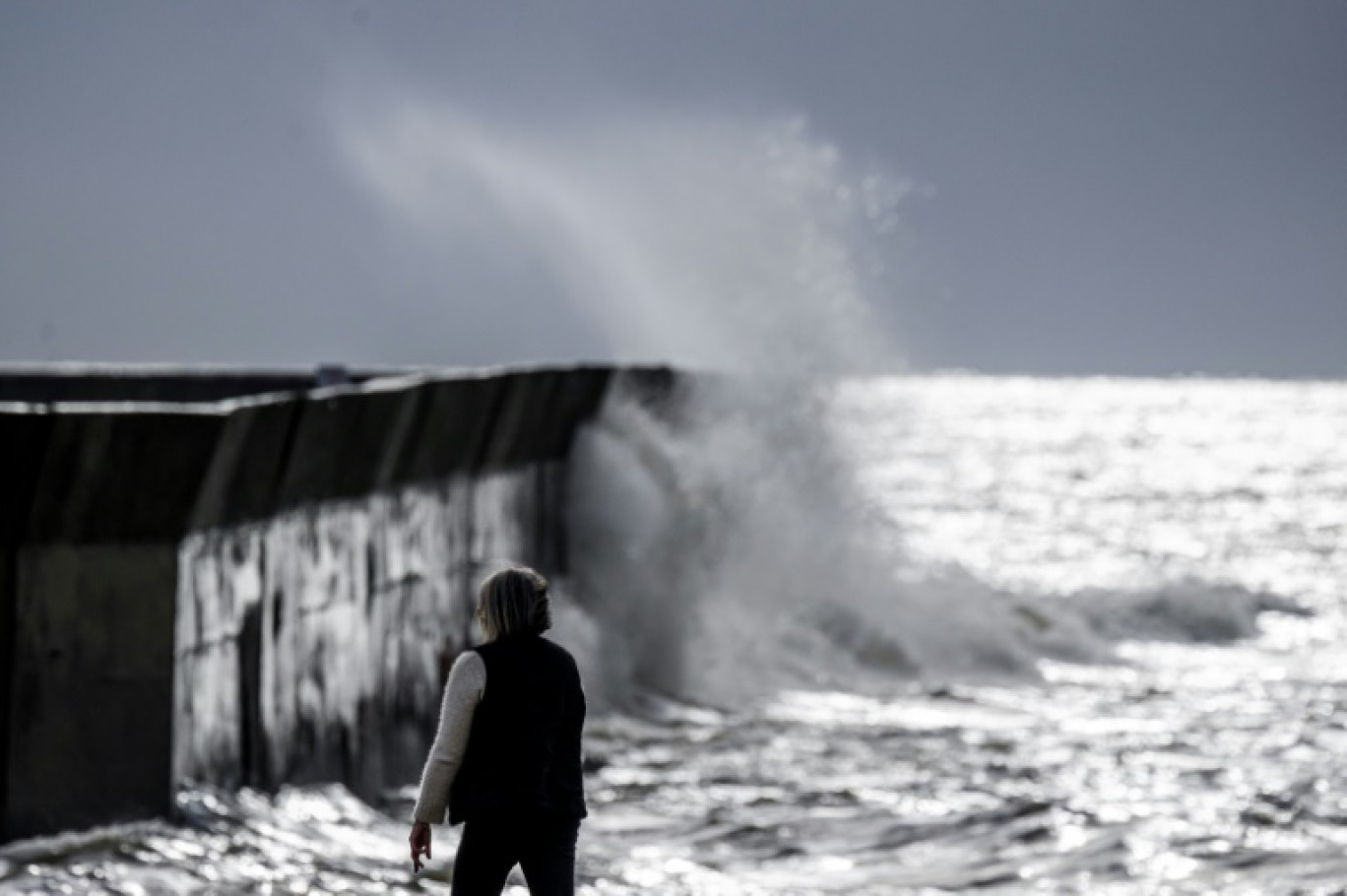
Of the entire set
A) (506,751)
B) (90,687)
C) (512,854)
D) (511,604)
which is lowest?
(512,854)

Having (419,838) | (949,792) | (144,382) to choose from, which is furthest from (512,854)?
(144,382)

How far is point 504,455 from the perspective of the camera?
15.1 m

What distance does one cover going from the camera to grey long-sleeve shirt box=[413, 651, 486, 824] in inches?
231

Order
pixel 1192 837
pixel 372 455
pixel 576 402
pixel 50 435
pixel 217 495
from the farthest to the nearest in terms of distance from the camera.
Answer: pixel 576 402 → pixel 372 455 → pixel 1192 837 → pixel 217 495 → pixel 50 435

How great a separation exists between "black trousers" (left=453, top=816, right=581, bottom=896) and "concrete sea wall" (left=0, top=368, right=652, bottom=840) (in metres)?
3.62

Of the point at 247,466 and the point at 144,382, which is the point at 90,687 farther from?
the point at 144,382

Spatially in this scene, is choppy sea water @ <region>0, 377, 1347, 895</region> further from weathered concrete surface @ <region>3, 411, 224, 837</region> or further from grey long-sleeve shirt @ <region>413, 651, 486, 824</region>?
grey long-sleeve shirt @ <region>413, 651, 486, 824</region>

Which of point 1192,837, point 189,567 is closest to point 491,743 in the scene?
point 189,567

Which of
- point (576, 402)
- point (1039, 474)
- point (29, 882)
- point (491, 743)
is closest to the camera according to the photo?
point (491, 743)

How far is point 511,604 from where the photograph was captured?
234 inches

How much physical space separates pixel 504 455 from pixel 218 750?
5.31 meters

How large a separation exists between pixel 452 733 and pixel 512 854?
1.16 feet

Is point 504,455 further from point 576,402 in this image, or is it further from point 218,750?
point 218,750

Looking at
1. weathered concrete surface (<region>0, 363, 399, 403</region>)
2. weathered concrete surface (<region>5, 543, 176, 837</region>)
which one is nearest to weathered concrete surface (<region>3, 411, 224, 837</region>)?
weathered concrete surface (<region>5, 543, 176, 837</region>)
